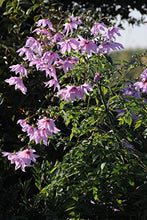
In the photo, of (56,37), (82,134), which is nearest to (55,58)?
(56,37)

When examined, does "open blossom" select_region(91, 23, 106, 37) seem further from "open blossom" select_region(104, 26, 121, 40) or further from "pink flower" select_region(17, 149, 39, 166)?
"pink flower" select_region(17, 149, 39, 166)

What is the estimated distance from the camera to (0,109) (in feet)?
10.3

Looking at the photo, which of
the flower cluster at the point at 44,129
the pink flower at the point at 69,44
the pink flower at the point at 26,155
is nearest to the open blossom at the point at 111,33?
the pink flower at the point at 69,44

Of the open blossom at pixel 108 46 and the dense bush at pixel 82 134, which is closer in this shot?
the dense bush at pixel 82 134

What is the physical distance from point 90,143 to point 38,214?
0.57 meters

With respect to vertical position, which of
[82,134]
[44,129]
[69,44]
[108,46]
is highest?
[69,44]

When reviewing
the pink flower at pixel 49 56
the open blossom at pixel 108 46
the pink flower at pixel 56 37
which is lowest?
the open blossom at pixel 108 46

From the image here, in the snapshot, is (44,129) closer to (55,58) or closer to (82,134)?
(82,134)

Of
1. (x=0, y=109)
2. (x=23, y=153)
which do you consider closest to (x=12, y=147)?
(x=0, y=109)

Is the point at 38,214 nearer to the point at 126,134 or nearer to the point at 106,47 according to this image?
the point at 126,134

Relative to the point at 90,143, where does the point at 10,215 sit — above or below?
below

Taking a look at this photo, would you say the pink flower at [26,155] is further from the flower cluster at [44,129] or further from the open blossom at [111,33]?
the open blossom at [111,33]

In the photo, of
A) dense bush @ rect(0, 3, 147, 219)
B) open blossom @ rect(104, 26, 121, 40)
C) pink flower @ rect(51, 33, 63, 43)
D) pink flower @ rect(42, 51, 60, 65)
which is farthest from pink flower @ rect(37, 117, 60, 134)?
open blossom @ rect(104, 26, 121, 40)

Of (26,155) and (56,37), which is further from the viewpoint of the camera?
(56,37)
